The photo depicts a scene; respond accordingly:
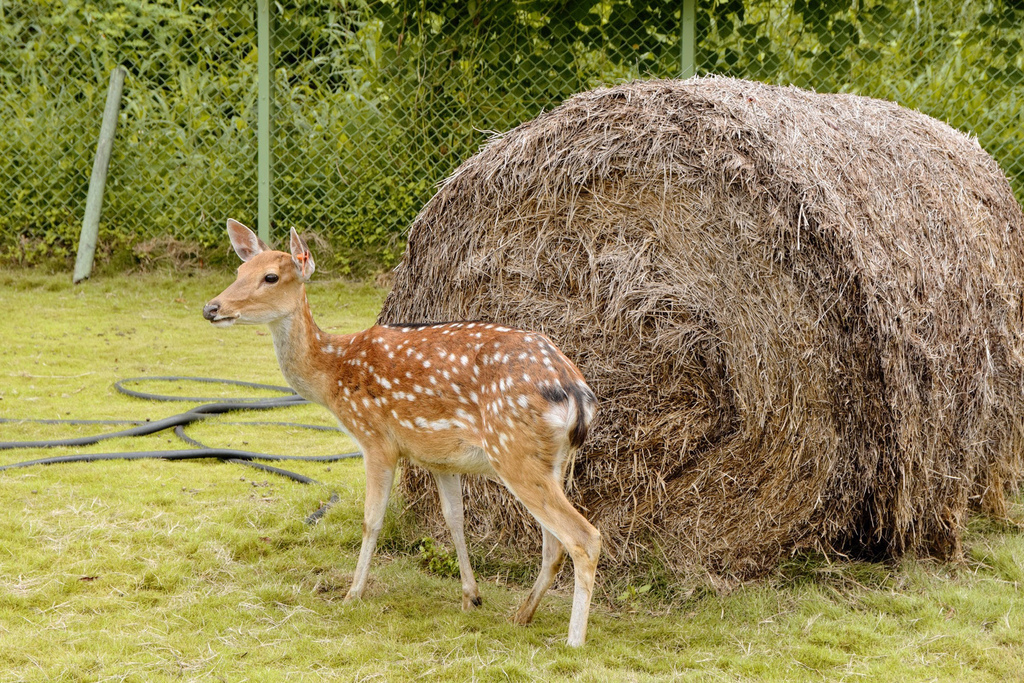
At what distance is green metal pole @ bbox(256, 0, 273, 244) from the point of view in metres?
9.95

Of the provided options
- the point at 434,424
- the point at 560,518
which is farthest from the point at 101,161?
the point at 560,518

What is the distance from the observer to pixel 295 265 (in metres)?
4.45

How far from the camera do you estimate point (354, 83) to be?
1009 cm

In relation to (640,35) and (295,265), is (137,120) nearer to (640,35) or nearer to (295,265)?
(640,35)

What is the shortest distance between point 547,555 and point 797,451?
113 centimetres

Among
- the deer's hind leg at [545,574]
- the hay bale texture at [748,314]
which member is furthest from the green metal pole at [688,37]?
the deer's hind leg at [545,574]

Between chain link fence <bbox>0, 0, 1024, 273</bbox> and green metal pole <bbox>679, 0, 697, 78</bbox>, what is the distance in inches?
5.6

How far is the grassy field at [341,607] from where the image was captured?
3656 millimetres

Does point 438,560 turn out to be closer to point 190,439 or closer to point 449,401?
point 449,401

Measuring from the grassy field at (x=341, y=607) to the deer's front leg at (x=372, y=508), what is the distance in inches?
4.0

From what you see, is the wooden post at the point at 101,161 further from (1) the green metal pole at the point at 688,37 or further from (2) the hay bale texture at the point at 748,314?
(2) the hay bale texture at the point at 748,314

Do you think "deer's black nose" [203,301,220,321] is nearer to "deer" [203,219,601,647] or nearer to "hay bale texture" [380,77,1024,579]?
"deer" [203,219,601,647]

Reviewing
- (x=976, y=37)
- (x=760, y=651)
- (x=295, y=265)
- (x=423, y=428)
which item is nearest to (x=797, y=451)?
(x=760, y=651)

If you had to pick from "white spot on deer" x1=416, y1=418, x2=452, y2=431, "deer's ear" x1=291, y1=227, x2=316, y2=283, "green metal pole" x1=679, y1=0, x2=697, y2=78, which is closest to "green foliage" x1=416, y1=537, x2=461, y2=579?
"white spot on deer" x1=416, y1=418, x2=452, y2=431
